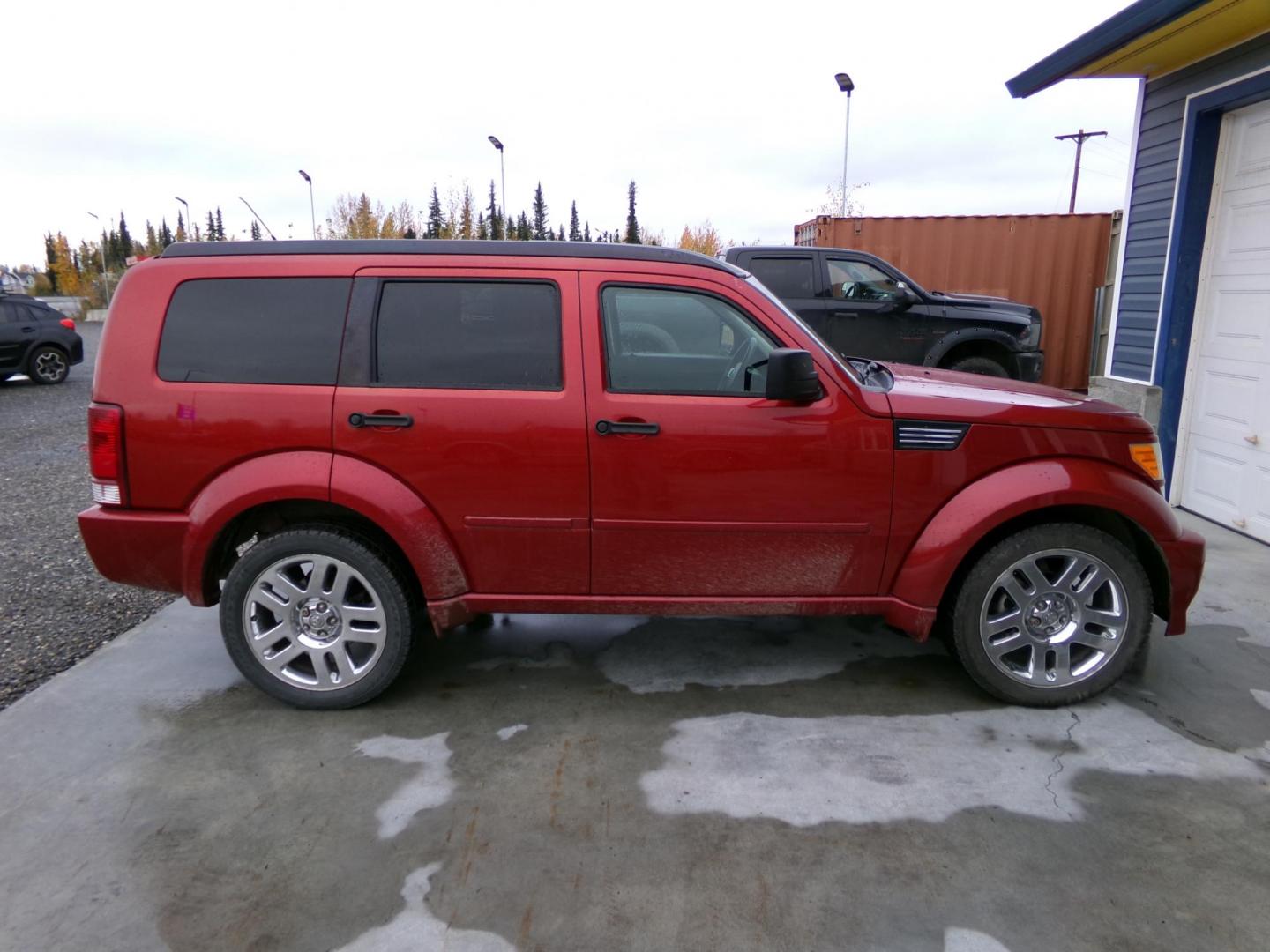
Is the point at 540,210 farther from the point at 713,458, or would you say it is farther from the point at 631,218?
the point at 713,458

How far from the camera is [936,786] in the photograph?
3.04 metres

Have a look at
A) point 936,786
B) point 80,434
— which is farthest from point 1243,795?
point 80,434

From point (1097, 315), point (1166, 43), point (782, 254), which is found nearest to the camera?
point (1166, 43)

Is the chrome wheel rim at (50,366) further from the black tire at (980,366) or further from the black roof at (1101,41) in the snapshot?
the black roof at (1101,41)

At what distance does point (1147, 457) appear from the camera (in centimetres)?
357

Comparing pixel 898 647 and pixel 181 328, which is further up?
pixel 181 328

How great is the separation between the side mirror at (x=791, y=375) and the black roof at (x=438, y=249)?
0.53 metres

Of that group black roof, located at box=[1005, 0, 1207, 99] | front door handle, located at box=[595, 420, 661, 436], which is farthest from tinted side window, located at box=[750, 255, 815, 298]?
front door handle, located at box=[595, 420, 661, 436]

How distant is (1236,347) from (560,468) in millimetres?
5524

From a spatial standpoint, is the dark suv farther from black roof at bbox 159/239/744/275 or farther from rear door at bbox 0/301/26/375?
black roof at bbox 159/239/744/275

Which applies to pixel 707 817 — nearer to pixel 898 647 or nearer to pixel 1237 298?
pixel 898 647

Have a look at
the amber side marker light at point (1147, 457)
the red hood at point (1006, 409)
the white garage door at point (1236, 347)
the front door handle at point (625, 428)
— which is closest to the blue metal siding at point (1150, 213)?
the white garage door at point (1236, 347)

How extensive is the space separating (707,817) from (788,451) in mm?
1399

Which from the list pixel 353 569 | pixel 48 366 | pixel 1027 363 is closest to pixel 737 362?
pixel 353 569
